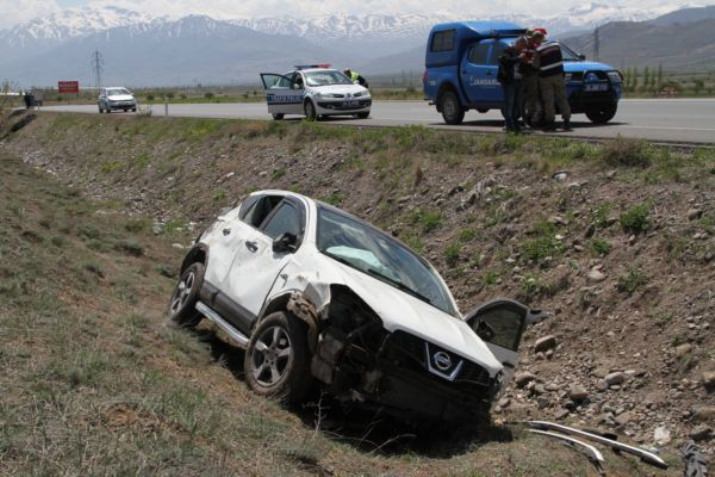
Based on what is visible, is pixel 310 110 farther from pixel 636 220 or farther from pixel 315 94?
pixel 636 220

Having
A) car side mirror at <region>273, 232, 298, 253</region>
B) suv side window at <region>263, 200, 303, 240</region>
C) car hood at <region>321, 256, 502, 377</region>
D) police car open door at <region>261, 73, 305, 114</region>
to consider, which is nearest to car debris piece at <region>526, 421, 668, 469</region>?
car hood at <region>321, 256, 502, 377</region>

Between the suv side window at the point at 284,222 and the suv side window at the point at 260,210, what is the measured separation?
0.21 metres

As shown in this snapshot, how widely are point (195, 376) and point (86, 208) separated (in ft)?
50.0

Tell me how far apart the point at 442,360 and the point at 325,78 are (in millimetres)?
21747

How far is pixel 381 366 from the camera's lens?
652 cm

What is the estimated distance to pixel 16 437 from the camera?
14.9ft

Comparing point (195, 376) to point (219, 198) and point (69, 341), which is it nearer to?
point (69, 341)

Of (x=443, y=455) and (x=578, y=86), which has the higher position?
(x=578, y=86)

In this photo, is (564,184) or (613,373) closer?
(613,373)

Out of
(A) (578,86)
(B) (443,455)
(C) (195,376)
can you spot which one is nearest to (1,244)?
(C) (195,376)

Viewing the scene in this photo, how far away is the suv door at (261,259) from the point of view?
7.76 meters

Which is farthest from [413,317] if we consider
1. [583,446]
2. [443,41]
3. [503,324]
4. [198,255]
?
[443,41]

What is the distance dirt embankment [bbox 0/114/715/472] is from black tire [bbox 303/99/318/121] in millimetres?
6001

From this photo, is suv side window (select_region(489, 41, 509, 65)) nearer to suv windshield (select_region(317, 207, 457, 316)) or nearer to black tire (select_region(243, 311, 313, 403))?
suv windshield (select_region(317, 207, 457, 316))
